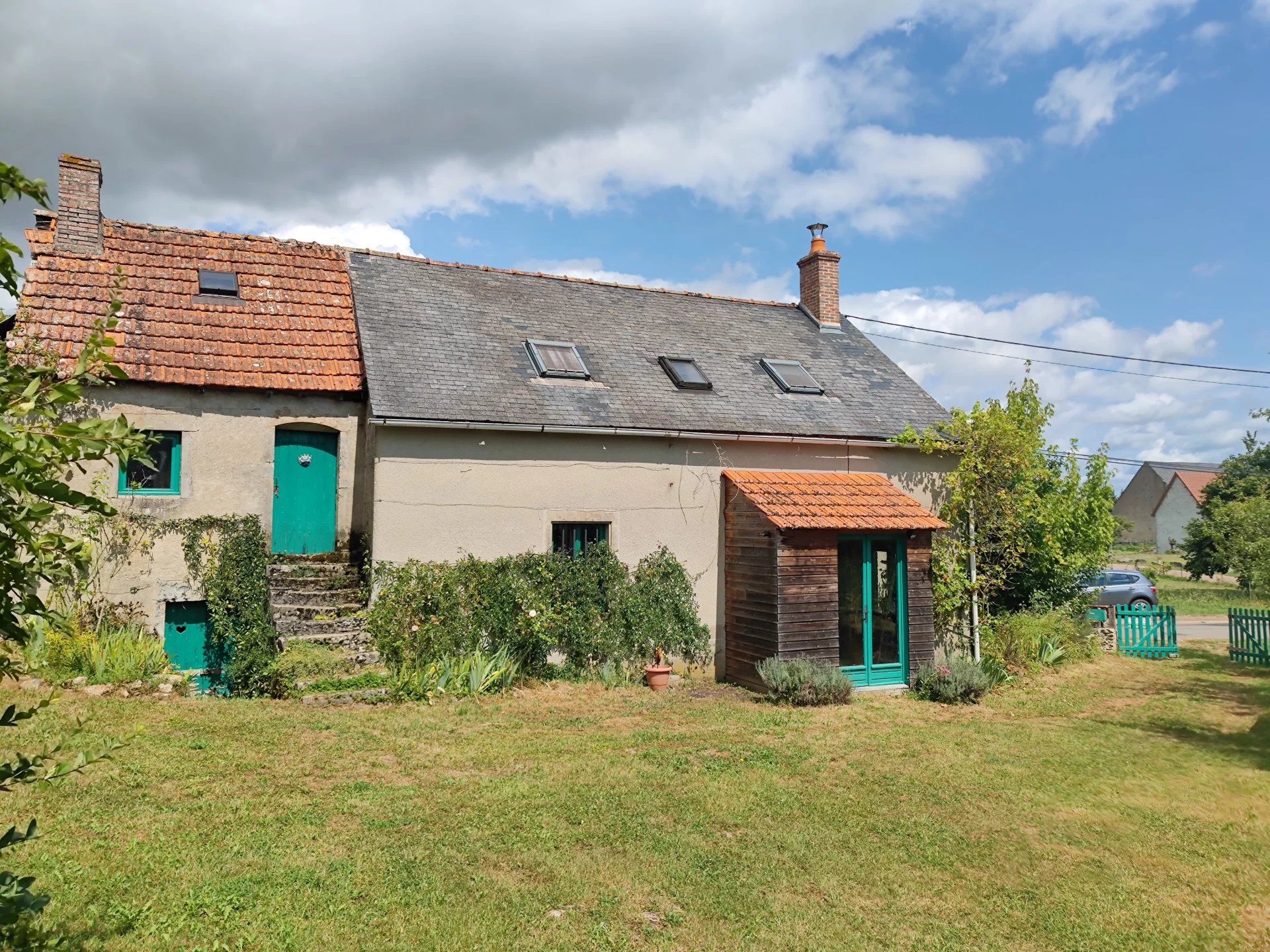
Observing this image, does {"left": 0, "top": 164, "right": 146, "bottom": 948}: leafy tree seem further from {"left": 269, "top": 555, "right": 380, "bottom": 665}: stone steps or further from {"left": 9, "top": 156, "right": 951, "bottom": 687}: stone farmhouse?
{"left": 9, "top": 156, "right": 951, "bottom": 687}: stone farmhouse

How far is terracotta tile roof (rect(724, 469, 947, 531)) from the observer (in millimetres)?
12539

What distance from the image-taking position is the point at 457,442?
40.1ft

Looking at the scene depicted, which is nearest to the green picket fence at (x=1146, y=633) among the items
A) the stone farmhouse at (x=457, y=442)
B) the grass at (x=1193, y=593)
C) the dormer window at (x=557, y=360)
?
the grass at (x=1193, y=593)

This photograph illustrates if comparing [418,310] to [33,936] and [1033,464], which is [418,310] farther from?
[33,936]

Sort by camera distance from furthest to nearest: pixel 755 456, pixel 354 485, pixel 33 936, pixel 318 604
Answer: pixel 755 456 < pixel 354 485 < pixel 318 604 < pixel 33 936

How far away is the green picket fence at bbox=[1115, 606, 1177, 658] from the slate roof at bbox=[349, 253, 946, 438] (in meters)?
5.95

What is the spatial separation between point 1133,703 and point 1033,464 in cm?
412

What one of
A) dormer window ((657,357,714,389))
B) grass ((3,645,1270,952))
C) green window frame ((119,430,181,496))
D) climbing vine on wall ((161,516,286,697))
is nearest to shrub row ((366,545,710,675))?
grass ((3,645,1270,952))

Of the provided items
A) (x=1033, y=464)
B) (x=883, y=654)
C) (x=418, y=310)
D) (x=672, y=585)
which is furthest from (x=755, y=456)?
(x=418, y=310)

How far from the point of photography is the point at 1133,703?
12.6 meters

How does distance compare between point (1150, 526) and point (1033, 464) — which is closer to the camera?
point (1033, 464)

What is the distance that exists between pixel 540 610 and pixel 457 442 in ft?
8.97

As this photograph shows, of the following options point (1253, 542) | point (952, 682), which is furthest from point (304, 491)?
point (1253, 542)

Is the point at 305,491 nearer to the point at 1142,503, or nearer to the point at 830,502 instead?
the point at 830,502
